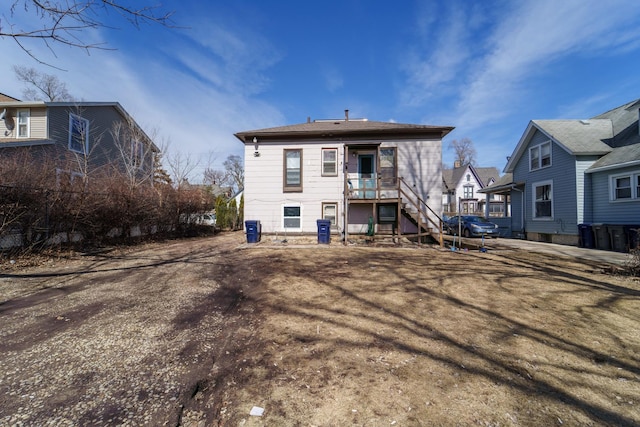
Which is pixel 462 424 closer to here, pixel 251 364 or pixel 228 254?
pixel 251 364

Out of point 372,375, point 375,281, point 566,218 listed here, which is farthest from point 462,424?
point 566,218

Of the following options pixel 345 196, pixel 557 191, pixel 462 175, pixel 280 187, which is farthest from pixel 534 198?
pixel 462 175

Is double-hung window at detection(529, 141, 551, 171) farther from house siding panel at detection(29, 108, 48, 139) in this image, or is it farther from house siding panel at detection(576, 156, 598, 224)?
house siding panel at detection(29, 108, 48, 139)

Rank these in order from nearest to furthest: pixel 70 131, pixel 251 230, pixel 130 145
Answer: pixel 251 230, pixel 70 131, pixel 130 145

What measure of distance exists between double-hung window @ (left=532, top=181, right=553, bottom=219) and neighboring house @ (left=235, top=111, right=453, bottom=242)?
6171mm

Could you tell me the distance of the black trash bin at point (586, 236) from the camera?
36.4ft

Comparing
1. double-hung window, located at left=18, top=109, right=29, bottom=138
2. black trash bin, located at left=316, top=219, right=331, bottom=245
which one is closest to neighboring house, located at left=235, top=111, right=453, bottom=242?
black trash bin, located at left=316, top=219, right=331, bottom=245

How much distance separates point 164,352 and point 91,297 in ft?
9.91

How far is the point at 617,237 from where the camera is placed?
1032cm

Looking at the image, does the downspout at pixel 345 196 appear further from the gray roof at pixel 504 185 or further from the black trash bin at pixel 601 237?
the gray roof at pixel 504 185

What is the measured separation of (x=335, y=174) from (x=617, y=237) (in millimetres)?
11422

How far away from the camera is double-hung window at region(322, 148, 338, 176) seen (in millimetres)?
12680

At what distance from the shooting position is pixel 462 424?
77.0 inches

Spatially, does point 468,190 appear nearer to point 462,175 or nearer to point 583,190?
point 462,175
